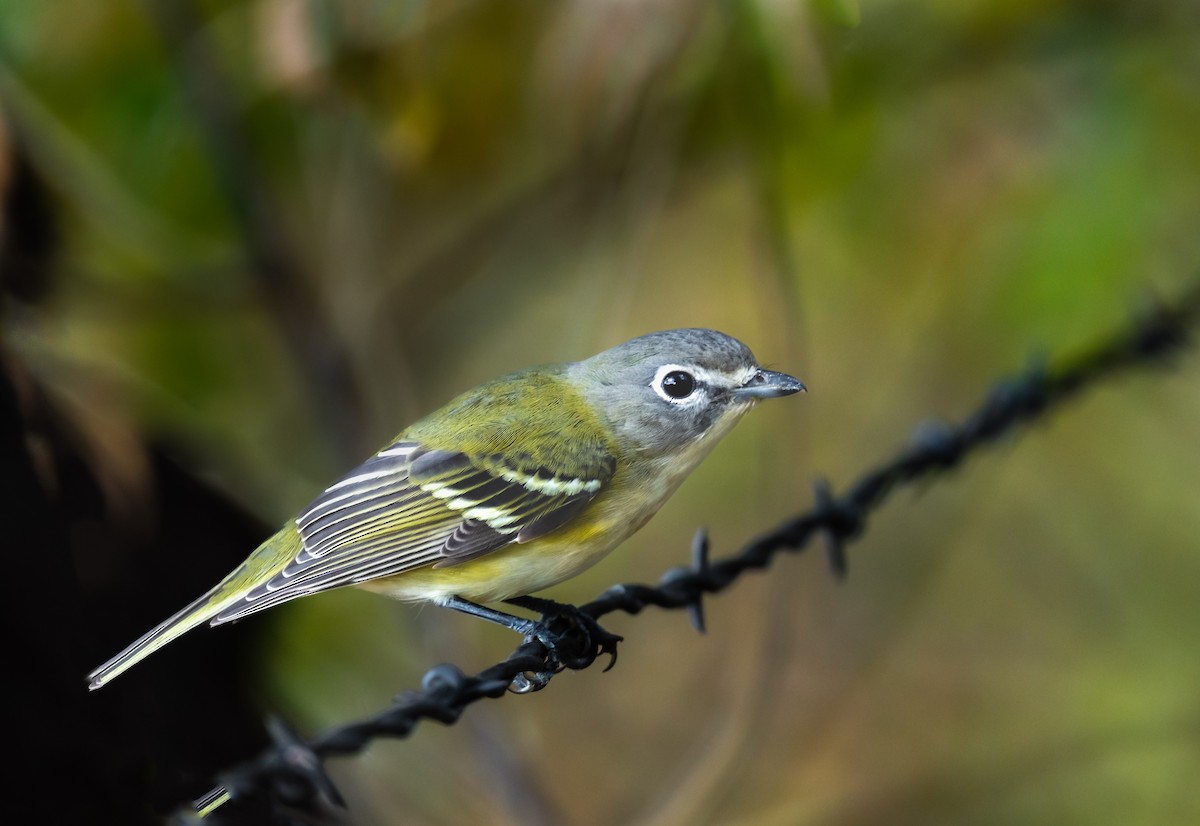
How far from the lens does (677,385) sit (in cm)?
236

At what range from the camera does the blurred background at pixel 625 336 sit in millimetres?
2848

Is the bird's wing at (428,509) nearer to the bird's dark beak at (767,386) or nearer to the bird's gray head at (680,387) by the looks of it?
the bird's gray head at (680,387)

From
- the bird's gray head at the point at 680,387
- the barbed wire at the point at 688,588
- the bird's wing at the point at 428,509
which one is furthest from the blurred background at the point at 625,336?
the bird's gray head at the point at 680,387

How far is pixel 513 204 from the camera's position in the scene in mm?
4305

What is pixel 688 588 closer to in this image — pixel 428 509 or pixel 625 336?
pixel 428 509

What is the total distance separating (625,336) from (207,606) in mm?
4444

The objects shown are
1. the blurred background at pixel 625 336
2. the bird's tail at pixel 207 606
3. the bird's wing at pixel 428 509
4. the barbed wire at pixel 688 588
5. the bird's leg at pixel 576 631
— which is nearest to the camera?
the barbed wire at pixel 688 588

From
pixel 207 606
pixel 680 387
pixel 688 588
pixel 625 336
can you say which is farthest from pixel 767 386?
pixel 625 336

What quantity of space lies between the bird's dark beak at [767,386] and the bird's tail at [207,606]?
0.86 meters

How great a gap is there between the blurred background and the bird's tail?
259 mm

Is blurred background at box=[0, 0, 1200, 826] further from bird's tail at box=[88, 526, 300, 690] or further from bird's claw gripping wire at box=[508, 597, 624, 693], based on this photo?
bird's claw gripping wire at box=[508, 597, 624, 693]

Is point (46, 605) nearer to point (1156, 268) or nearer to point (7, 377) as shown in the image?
point (7, 377)

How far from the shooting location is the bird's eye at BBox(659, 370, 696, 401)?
2348 millimetres

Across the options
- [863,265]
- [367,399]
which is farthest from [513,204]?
[863,265]
